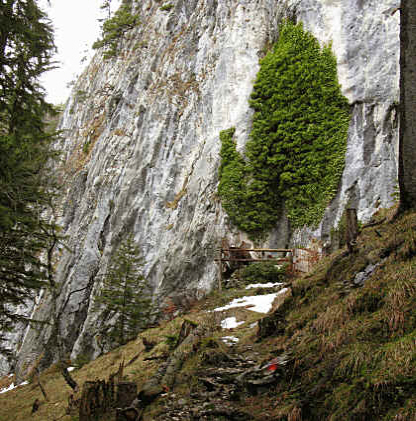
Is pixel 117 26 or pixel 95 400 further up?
pixel 117 26

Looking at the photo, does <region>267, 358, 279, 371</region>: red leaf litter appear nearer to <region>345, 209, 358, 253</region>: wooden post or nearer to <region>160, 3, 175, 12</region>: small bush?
<region>345, 209, 358, 253</region>: wooden post

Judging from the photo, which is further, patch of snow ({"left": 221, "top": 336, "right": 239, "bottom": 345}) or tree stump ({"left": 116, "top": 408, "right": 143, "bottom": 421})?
patch of snow ({"left": 221, "top": 336, "right": 239, "bottom": 345})

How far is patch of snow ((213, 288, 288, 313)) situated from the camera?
8.88 meters

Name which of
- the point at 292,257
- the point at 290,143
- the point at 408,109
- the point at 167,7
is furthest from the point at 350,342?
the point at 167,7

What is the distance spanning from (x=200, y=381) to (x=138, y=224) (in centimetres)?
1620

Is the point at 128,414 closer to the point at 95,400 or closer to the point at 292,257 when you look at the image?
the point at 95,400

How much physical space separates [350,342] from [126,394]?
3628mm

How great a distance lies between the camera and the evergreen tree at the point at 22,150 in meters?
6.54

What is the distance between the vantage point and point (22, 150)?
701cm

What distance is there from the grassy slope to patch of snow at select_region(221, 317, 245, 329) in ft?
3.79

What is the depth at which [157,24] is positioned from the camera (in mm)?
27969

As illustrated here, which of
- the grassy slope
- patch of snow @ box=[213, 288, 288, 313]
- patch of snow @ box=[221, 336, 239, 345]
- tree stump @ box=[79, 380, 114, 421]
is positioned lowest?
tree stump @ box=[79, 380, 114, 421]

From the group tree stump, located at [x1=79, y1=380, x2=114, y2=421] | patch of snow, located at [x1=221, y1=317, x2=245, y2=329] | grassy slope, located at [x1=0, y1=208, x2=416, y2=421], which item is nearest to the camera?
grassy slope, located at [x1=0, y1=208, x2=416, y2=421]

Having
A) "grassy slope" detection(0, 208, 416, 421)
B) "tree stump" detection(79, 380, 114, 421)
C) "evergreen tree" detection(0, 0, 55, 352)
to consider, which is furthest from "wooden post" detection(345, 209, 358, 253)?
"evergreen tree" detection(0, 0, 55, 352)
